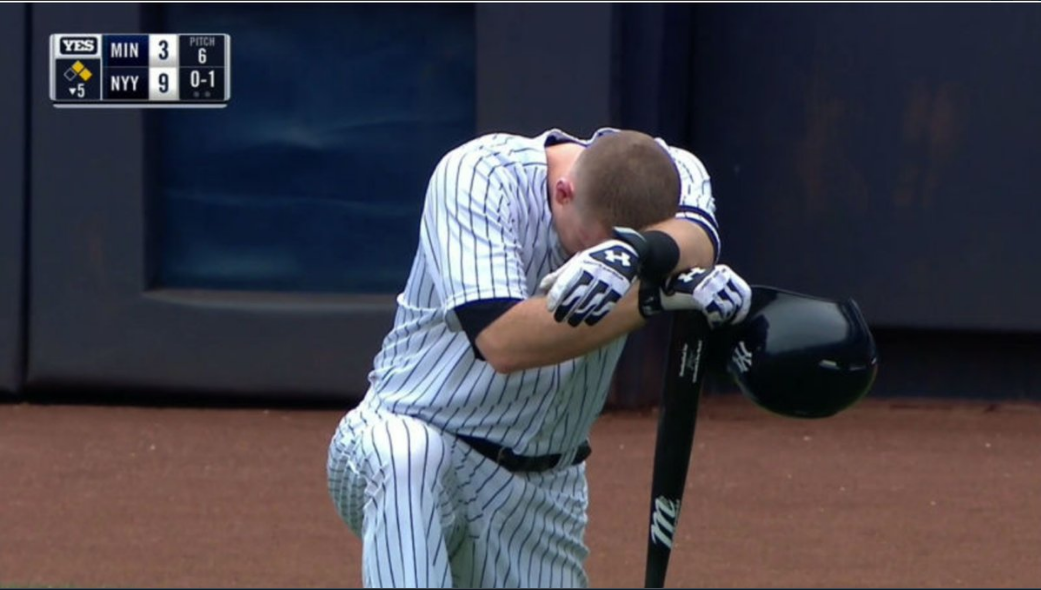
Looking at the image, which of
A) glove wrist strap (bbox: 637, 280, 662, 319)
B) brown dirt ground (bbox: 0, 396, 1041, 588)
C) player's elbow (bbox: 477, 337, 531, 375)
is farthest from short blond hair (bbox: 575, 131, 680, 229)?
brown dirt ground (bbox: 0, 396, 1041, 588)

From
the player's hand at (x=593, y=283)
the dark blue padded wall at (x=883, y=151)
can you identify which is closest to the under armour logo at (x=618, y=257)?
the player's hand at (x=593, y=283)

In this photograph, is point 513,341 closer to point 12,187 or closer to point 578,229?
point 578,229

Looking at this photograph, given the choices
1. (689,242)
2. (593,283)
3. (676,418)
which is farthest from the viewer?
(676,418)

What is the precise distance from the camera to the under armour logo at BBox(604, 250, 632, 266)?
130 inches

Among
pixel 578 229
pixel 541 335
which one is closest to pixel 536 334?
pixel 541 335

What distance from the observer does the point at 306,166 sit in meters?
8.69

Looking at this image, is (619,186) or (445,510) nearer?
(619,186)

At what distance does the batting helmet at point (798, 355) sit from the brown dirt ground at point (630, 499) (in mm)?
1926

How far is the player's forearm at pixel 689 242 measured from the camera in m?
3.49

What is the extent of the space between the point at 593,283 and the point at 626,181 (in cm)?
29

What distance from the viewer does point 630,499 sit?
697cm

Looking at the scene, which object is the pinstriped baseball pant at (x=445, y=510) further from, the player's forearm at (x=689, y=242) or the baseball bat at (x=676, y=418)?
the player's forearm at (x=689, y=242)

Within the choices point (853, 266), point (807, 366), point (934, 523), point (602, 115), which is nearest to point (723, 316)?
point (807, 366)

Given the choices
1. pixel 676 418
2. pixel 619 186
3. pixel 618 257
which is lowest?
pixel 676 418
